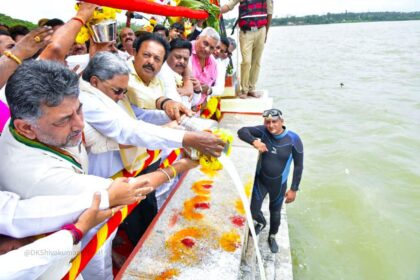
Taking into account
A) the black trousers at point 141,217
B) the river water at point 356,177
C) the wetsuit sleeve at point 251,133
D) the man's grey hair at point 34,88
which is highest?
the man's grey hair at point 34,88

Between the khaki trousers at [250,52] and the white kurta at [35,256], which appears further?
the khaki trousers at [250,52]

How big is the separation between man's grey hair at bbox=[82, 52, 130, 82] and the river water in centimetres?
397

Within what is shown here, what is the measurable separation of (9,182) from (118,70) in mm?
883

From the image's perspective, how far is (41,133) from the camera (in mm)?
1290

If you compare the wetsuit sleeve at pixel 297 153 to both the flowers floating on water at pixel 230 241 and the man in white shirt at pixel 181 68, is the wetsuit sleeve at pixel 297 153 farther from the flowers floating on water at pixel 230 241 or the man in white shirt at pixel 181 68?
the flowers floating on water at pixel 230 241

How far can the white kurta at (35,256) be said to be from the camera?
3.43ft

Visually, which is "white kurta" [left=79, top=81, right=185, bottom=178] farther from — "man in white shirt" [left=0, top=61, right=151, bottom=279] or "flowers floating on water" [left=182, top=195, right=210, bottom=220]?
"flowers floating on water" [left=182, top=195, right=210, bottom=220]

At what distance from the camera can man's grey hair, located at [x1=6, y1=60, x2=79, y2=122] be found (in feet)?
3.99

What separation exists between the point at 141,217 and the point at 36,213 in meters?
1.46

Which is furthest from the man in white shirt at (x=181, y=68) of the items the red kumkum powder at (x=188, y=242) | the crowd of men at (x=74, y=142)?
the red kumkum powder at (x=188, y=242)

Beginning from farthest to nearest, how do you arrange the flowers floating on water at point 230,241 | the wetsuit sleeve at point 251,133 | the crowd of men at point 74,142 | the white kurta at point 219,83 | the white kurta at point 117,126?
1. the white kurta at point 219,83
2. the wetsuit sleeve at point 251,133
3. the flowers floating on water at point 230,241
4. the white kurta at point 117,126
5. the crowd of men at point 74,142

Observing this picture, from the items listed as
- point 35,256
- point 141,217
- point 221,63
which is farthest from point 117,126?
point 221,63

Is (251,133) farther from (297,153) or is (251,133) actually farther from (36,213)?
(36,213)

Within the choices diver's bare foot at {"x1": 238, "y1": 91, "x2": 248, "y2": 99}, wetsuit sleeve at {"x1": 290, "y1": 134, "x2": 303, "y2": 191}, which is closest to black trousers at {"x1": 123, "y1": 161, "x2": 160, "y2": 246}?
wetsuit sleeve at {"x1": 290, "y1": 134, "x2": 303, "y2": 191}
